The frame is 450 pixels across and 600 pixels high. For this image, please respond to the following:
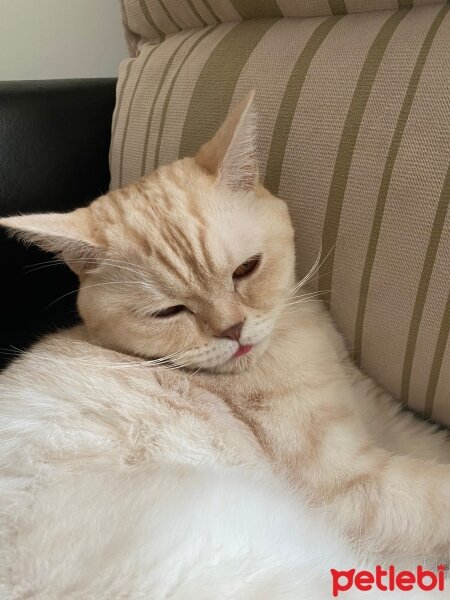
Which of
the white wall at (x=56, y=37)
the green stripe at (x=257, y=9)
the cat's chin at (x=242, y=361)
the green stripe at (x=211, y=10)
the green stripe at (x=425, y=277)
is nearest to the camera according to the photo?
the green stripe at (x=425, y=277)

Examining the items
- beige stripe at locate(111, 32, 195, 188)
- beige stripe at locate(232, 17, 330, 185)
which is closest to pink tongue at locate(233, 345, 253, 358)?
beige stripe at locate(232, 17, 330, 185)

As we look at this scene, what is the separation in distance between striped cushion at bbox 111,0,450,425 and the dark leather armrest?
0.35m

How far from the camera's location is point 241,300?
3.08 feet

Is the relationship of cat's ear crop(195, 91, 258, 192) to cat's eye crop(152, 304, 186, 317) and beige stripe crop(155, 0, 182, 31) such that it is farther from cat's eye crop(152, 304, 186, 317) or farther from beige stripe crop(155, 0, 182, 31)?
beige stripe crop(155, 0, 182, 31)

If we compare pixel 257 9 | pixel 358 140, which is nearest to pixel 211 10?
pixel 257 9

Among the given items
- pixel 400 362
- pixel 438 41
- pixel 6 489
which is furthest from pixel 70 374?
pixel 438 41

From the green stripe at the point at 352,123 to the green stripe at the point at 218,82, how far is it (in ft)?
0.83

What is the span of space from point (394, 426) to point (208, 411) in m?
0.35

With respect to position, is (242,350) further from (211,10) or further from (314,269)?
(211,10)

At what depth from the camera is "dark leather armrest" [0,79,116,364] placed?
Result: 1304 millimetres

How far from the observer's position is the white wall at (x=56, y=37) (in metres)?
1.91

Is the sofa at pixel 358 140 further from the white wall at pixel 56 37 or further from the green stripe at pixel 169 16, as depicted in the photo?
the white wall at pixel 56 37

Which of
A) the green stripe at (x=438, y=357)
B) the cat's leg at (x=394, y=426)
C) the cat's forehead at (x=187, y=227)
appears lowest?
the cat's leg at (x=394, y=426)

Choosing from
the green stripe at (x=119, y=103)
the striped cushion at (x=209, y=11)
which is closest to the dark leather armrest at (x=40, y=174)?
the green stripe at (x=119, y=103)
